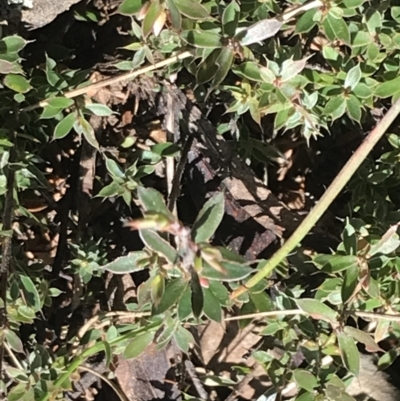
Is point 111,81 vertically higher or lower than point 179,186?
higher

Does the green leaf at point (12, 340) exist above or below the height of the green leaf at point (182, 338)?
below

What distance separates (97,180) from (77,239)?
23cm

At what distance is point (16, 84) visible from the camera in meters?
1.98

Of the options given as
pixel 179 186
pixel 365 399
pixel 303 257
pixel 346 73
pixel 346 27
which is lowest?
pixel 365 399

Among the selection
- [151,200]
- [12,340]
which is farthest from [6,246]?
[151,200]

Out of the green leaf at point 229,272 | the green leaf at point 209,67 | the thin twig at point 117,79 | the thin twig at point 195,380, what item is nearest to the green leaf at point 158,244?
the green leaf at point 229,272

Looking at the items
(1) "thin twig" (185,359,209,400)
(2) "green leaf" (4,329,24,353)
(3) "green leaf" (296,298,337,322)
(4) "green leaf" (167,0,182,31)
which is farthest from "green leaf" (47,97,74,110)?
(1) "thin twig" (185,359,209,400)

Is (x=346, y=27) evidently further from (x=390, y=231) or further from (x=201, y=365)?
(x=201, y=365)

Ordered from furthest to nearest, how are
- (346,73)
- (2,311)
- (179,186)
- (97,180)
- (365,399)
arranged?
(365,399), (97,180), (179,186), (346,73), (2,311)

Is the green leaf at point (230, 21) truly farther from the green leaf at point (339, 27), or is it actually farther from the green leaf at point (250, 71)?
the green leaf at point (339, 27)

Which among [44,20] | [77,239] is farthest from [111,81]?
[77,239]

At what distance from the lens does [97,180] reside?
2.47 m

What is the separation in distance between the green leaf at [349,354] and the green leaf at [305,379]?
0.19 meters

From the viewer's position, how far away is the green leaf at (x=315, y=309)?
6.36 ft
